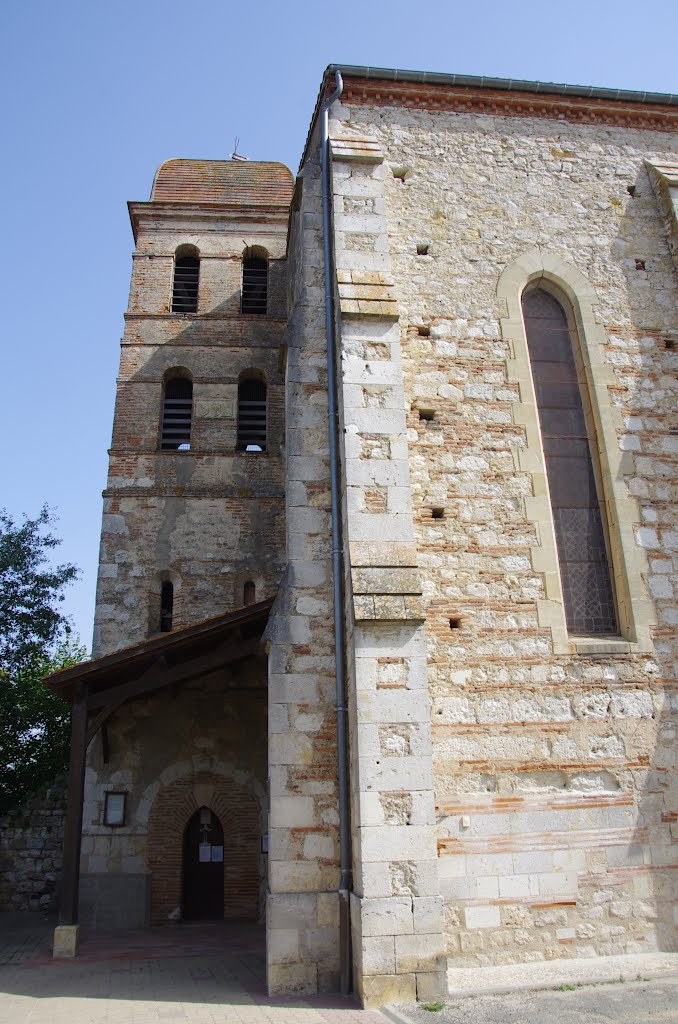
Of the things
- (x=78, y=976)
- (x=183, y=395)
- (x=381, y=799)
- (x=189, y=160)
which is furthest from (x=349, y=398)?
(x=189, y=160)

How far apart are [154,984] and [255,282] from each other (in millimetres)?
12131

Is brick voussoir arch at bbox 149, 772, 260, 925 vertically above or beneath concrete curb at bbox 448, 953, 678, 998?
above

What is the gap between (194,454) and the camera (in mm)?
12828

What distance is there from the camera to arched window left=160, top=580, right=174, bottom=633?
38.8 ft

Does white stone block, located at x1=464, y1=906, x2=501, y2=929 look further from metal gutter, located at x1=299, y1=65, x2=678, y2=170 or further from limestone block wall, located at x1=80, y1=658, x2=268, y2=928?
metal gutter, located at x1=299, y1=65, x2=678, y2=170

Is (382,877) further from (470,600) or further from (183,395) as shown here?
(183,395)

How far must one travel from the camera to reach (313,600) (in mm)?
7500

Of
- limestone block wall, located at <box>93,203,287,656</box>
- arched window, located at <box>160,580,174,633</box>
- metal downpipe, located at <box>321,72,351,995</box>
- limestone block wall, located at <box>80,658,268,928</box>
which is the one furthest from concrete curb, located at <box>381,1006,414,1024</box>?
arched window, located at <box>160,580,174,633</box>

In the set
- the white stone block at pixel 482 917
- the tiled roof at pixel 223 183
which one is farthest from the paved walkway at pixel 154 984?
the tiled roof at pixel 223 183

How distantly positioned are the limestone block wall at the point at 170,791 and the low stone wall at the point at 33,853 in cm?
344

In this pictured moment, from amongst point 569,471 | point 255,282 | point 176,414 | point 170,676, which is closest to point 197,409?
point 176,414

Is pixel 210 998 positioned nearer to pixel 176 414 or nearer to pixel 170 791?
pixel 170 791

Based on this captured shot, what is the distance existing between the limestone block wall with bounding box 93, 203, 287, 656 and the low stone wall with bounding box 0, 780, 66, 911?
4272mm

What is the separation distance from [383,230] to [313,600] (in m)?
3.98
